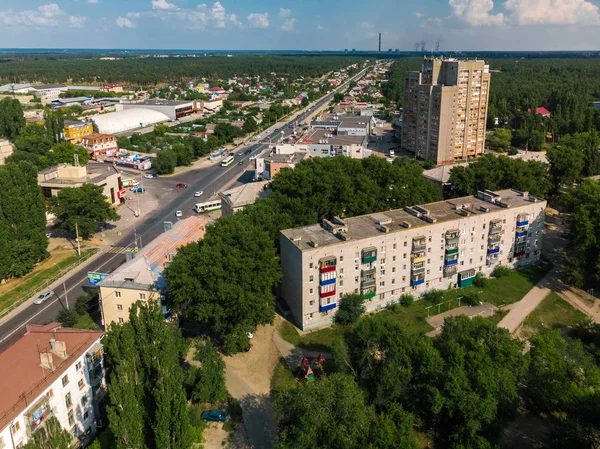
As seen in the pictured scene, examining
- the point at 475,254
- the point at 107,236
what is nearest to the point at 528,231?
the point at 475,254

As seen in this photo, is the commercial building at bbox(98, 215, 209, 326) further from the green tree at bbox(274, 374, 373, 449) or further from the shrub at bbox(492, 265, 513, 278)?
the shrub at bbox(492, 265, 513, 278)

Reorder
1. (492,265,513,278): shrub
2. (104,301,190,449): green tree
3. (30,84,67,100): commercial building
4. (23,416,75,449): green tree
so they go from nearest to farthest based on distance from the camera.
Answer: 1. (23,416,75,449): green tree
2. (104,301,190,449): green tree
3. (492,265,513,278): shrub
4. (30,84,67,100): commercial building

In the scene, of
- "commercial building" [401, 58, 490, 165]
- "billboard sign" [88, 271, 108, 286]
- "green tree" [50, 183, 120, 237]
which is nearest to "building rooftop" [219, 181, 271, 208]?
"green tree" [50, 183, 120, 237]

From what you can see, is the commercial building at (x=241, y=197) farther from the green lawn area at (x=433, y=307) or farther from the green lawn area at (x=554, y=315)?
the green lawn area at (x=554, y=315)

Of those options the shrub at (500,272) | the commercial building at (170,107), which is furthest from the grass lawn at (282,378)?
the commercial building at (170,107)

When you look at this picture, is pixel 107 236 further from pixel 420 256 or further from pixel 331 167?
pixel 420 256

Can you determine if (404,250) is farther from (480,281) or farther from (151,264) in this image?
(151,264)
